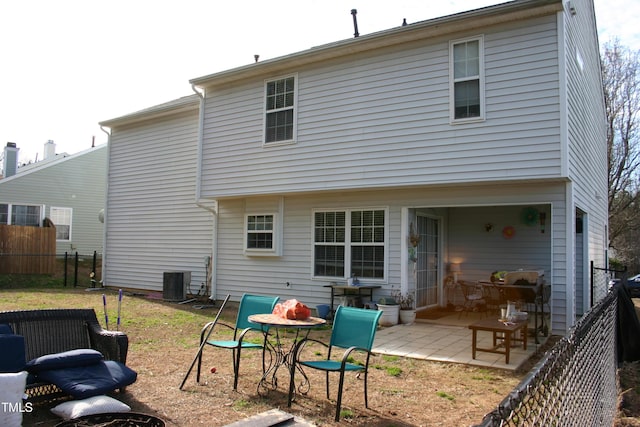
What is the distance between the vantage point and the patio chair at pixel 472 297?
1050 centimetres

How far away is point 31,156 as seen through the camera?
46.2 metres

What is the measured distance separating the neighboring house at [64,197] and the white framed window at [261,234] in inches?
500

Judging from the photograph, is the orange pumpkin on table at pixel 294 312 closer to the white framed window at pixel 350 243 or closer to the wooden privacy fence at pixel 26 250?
the white framed window at pixel 350 243

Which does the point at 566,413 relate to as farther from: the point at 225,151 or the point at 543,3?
the point at 225,151

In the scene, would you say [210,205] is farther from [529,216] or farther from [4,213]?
[4,213]

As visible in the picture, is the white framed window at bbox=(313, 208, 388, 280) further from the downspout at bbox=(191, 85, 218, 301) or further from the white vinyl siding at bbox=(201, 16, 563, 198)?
the downspout at bbox=(191, 85, 218, 301)

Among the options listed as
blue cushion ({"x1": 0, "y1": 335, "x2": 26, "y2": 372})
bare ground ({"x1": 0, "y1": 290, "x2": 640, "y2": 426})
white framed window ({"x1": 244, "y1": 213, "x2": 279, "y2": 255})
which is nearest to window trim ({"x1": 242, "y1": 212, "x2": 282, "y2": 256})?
white framed window ({"x1": 244, "y1": 213, "x2": 279, "y2": 255})

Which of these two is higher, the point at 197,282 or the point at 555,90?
the point at 555,90

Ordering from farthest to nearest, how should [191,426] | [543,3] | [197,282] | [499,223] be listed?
[197,282]
[499,223]
[543,3]
[191,426]

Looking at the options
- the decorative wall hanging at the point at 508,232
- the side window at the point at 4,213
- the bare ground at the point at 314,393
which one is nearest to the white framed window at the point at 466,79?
the decorative wall hanging at the point at 508,232

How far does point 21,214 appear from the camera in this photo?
2034 cm

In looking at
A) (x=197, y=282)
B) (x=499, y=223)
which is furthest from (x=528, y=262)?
(x=197, y=282)

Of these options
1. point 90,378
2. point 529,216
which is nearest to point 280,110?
point 529,216

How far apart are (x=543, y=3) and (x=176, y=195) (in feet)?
33.2
